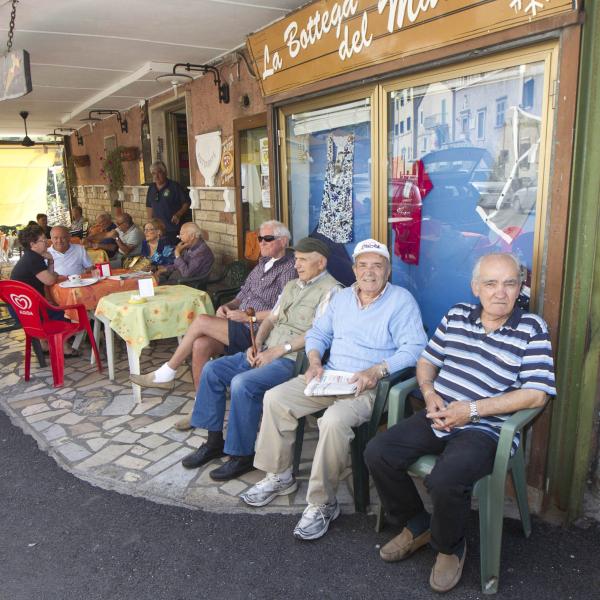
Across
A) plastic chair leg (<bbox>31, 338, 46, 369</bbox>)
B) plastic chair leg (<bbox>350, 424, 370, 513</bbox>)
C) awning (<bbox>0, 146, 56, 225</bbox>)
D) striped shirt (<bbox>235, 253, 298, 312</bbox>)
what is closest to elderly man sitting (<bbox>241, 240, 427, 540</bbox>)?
plastic chair leg (<bbox>350, 424, 370, 513</bbox>)

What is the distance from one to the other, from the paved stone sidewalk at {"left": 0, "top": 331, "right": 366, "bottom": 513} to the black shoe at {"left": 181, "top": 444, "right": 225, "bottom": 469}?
32 mm

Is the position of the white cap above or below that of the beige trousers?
above

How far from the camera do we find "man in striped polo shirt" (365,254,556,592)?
2012mm

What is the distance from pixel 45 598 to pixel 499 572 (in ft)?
5.89

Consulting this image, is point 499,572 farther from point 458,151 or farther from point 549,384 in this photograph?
point 458,151

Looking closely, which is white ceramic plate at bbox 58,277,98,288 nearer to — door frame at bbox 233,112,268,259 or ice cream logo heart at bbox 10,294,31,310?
ice cream logo heart at bbox 10,294,31,310

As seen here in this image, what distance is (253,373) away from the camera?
2.90 m

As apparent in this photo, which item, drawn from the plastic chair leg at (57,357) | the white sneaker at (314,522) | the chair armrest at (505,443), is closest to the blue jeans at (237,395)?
the white sneaker at (314,522)

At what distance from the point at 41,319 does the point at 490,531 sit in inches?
143

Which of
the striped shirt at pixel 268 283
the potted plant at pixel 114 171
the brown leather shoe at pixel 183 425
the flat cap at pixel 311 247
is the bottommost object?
the brown leather shoe at pixel 183 425

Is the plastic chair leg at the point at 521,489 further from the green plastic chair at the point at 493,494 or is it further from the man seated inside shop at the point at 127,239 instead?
the man seated inside shop at the point at 127,239

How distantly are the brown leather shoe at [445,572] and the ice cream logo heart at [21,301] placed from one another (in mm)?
3532

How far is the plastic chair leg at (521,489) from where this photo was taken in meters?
2.27

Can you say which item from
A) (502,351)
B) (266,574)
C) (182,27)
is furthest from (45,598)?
(182,27)
